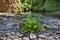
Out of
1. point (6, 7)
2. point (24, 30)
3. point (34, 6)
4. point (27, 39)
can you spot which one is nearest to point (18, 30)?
point (24, 30)

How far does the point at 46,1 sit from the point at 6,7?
4.27 metres

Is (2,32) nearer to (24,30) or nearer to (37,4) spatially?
(24,30)

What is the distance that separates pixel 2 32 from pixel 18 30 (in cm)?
49

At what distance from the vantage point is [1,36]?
461cm

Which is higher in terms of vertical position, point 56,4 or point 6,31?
point 6,31

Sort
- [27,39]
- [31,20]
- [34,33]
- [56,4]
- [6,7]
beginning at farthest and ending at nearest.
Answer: [56,4], [6,7], [31,20], [34,33], [27,39]

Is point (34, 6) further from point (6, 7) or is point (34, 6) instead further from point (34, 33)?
point (34, 33)

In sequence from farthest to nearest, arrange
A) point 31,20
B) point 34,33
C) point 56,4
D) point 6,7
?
point 56,4 < point 6,7 < point 31,20 < point 34,33

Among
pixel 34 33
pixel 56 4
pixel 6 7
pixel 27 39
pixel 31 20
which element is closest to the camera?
pixel 27 39

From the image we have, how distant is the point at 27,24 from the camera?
5051 millimetres

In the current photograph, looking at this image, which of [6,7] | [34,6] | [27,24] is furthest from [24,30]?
[34,6]

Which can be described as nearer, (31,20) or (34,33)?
(34,33)

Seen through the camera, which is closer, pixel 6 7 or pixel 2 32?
pixel 2 32

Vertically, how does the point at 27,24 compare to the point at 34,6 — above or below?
above
